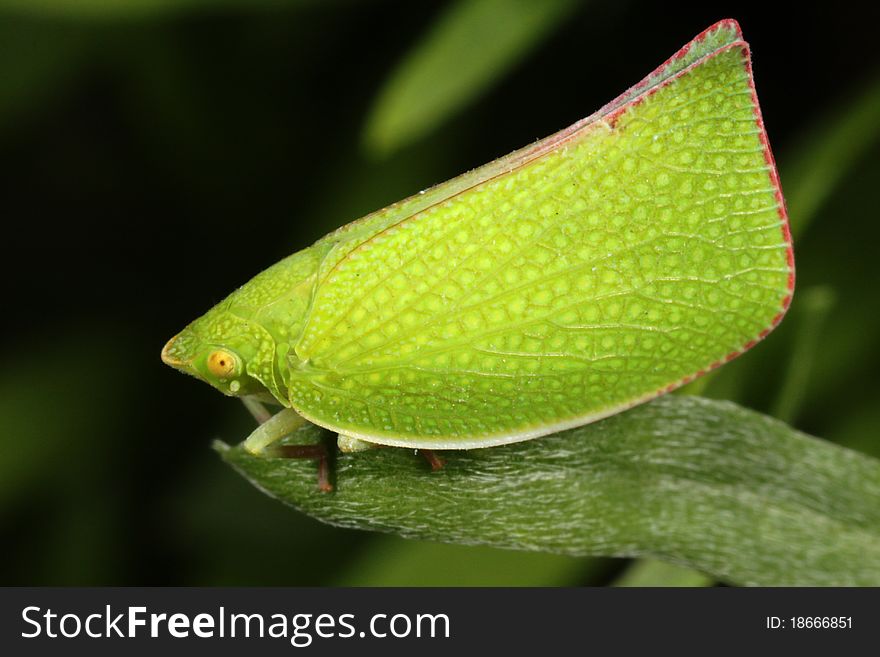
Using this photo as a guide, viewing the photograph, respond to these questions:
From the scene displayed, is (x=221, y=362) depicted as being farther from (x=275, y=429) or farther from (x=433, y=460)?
(x=433, y=460)

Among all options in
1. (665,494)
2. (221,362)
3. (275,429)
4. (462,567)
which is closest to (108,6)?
(221,362)

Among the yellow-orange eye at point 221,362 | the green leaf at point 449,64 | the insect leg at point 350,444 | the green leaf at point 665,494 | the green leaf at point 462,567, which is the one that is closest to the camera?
the green leaf at point 665,494

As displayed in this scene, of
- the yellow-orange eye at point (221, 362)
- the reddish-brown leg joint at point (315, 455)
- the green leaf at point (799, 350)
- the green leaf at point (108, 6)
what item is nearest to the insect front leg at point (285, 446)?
the reddish-brown leg joint at point (315, 455)

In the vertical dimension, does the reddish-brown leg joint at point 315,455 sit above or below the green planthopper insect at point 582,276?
below

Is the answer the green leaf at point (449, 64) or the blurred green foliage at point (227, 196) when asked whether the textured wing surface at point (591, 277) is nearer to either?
the green leaf at point (449, 64)

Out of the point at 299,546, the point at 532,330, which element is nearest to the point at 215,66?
the point at 299,546

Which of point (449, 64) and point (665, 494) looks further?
point (449, 64)

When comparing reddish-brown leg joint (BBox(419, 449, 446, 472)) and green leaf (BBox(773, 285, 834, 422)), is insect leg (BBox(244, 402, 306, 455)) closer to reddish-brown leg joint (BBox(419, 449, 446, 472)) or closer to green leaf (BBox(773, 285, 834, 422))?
reddish-brown leg joint (BBox(419, 449, 446, 472))

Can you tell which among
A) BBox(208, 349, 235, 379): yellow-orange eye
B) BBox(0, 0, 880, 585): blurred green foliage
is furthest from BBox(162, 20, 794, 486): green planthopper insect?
BBox(0, 0, 880, 585): blurred green foliage
